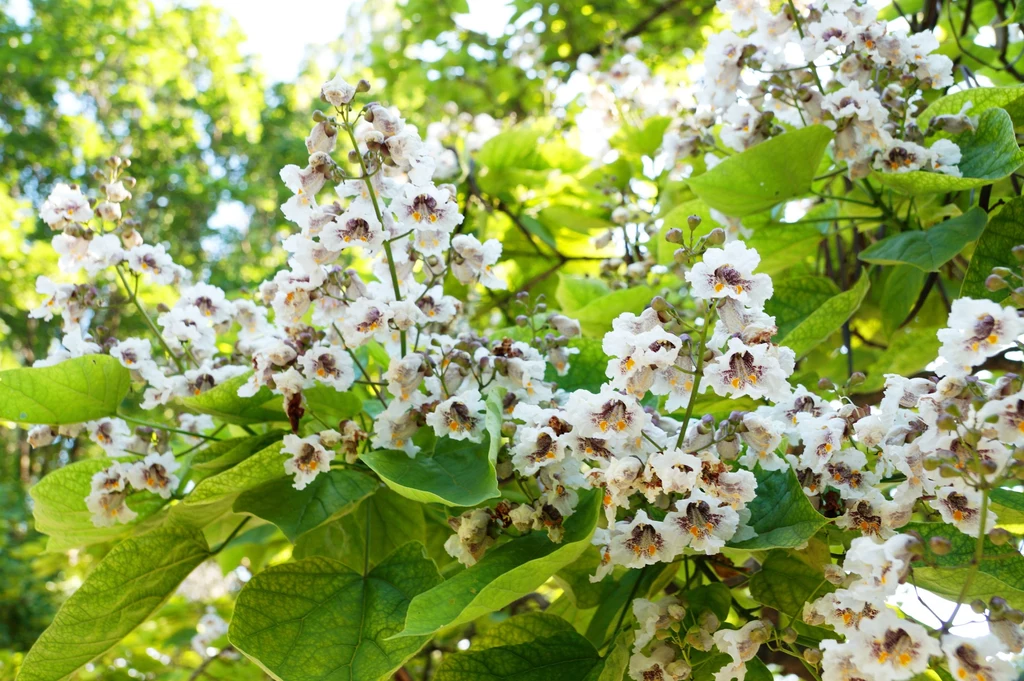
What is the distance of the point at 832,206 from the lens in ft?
4.09

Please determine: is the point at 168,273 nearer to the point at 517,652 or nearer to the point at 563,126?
the point at 517,652

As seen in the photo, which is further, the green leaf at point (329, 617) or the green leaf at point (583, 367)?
the green leaf at point (583, 367)

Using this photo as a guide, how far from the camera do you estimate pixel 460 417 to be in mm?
833

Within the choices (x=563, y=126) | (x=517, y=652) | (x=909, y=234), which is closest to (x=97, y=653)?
(x=517, y=652)

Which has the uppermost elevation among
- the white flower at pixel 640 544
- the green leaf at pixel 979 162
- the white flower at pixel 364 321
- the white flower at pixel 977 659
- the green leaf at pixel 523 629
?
the white flower at pixel 364 321

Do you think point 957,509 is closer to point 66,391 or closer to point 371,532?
point 371,532

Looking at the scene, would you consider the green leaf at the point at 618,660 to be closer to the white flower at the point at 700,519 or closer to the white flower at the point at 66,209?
the white flower at the point at 700,519

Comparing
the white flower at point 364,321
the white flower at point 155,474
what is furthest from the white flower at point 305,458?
the white flower at point 155,474

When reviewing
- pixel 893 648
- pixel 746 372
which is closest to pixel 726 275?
pixel 746 372

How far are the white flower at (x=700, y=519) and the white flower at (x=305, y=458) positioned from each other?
0.36m

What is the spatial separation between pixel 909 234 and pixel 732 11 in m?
0.38

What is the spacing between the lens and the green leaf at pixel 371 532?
0.97 meters

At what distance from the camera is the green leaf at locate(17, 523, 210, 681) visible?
871mm

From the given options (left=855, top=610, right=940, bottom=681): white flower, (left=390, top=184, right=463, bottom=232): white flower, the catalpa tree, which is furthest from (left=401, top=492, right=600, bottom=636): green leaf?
(left=390, top=184, right=463, bottom=232): white flower
